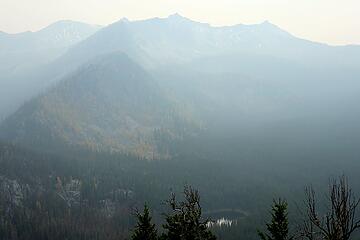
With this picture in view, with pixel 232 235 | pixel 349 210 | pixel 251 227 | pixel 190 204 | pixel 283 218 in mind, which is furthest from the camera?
pixel 251 227

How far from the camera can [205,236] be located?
123 ft

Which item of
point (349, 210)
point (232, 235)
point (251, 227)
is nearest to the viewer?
point (349, 210)

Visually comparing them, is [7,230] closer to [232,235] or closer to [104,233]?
[104,233]

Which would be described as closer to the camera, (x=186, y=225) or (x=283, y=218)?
(x=186, y=225)

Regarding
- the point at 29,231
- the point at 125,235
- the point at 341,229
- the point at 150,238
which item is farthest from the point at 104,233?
the point at 341,229

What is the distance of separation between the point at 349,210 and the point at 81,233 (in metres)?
185

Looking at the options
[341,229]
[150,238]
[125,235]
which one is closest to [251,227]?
[125,235]

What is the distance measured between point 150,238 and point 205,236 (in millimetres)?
7629

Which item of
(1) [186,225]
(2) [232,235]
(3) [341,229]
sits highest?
(2) [232,235]

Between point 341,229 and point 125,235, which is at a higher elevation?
point 125,235

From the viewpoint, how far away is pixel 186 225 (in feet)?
122

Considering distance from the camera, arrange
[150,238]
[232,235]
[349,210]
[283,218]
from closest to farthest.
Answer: [349,210] < [283,218] < [150,238] < [232,235]

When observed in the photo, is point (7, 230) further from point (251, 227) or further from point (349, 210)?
point (349, 210)

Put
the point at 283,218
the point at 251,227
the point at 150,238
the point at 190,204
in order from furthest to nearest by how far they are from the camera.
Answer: the point at 251,227
the point at 150,238
the point at 283,218
the point at 190,204
